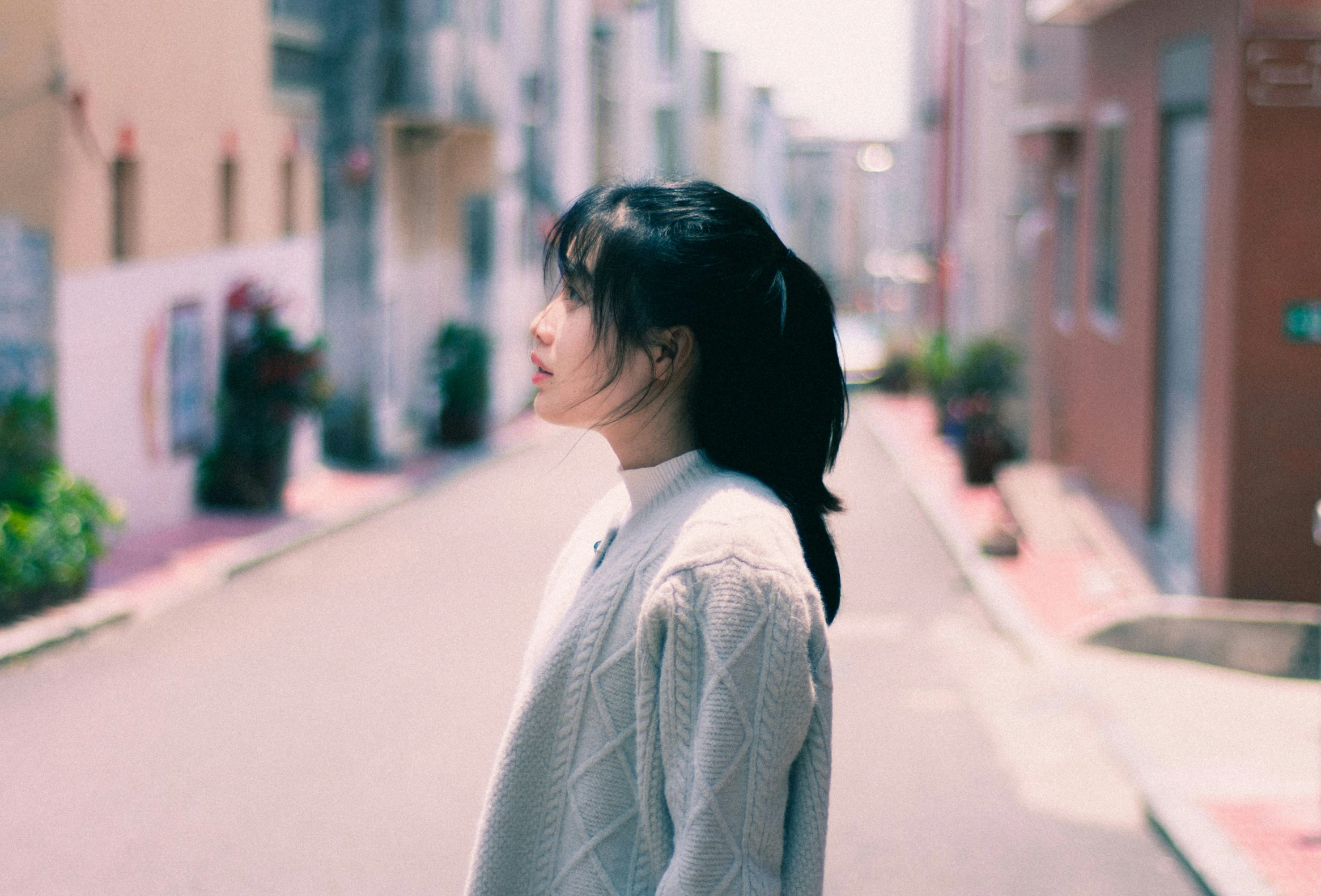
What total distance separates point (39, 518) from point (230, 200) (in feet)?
23.7

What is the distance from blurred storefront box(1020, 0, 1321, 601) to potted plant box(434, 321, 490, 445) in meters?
8.65

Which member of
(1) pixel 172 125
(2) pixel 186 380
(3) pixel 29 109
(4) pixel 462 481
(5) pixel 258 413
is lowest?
(4) pixel 462 481

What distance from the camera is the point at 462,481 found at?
66.0 ft

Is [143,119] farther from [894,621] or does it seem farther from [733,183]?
[733,183]

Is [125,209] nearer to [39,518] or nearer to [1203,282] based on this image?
[39,518]

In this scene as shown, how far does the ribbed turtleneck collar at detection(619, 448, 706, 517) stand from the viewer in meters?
2.31

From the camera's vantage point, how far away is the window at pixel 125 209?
14.7 meters

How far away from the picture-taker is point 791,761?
7.01 feet

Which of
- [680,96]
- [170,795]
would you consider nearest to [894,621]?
[170,795]

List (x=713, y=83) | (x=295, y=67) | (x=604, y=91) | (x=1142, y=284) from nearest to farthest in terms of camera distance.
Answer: (x=1142, y=284)
(x=295, y=67)
(x=604, y=91)
(x=713, y=83)

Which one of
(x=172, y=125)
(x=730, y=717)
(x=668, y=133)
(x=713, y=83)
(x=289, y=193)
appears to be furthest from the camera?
(x=713, y=83)

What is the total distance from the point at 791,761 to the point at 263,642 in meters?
8.74

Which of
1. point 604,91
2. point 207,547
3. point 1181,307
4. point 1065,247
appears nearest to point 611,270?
Answer: point 1181,307

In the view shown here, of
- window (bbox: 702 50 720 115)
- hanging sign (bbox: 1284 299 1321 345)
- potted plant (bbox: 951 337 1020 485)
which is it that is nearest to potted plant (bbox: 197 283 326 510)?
potted plant (bbox: 951 337 1020 485)
